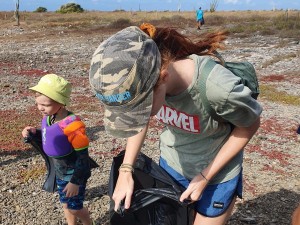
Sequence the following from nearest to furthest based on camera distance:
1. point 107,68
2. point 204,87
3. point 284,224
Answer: point 107,68
point 204,87
point 284,224

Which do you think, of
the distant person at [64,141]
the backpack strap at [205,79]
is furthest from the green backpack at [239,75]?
the distant person at [64,141]

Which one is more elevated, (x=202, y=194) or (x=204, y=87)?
(x=204, y=87)

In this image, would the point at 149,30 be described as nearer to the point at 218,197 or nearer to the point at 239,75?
the point at 239,75

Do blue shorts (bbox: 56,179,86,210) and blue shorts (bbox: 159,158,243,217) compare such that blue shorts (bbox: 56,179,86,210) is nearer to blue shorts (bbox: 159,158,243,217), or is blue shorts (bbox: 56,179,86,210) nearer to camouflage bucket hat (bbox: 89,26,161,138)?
blue shorts (bbox: 159,158,243,217)

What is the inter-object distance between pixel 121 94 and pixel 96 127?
5.98 m

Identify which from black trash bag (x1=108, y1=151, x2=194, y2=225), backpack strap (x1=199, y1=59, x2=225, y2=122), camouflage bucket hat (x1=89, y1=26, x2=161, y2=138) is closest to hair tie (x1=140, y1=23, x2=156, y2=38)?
camouflage bucket hat (x1=89, y1=26, x2=161, y2=138)

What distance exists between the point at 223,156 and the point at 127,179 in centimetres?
52

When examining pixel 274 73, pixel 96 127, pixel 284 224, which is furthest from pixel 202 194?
pixel 274 73

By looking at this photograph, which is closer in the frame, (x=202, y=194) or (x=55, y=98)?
(x=202, y=194)

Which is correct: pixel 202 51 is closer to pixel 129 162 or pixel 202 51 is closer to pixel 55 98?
pixel 129 162

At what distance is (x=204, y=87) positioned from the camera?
70.8 inches

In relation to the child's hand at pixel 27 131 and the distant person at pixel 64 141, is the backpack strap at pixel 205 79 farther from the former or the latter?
the child's hand at pixel 27 131

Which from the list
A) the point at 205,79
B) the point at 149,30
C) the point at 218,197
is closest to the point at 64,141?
the point at 218,197

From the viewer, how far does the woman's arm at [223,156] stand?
203 cm
